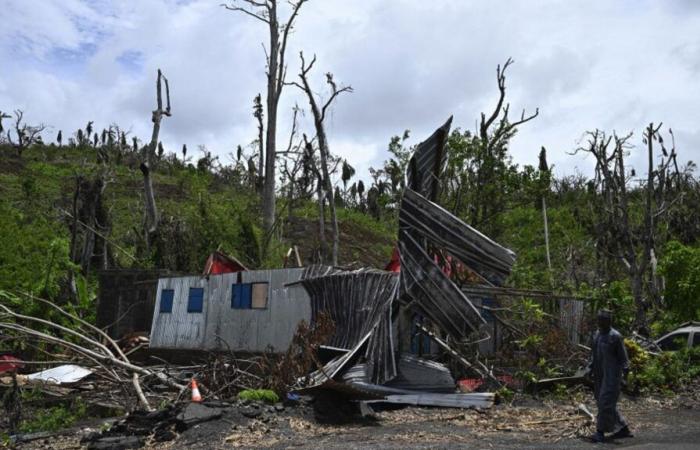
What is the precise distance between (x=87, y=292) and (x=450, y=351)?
14182mm

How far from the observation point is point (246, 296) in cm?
1744

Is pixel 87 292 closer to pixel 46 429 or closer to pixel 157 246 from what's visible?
pixel 157 246

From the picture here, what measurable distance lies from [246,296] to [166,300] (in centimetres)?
330

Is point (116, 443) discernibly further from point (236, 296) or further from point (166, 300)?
point (166, 300)

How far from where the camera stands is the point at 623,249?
95.5ft

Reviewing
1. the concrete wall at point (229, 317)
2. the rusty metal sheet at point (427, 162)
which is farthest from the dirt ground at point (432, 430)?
the concrete wall at point (229, 317)

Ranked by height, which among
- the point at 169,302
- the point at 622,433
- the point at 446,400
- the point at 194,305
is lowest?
the point at 622,433

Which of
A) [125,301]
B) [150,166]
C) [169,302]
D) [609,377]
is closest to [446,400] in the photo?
[609,377]

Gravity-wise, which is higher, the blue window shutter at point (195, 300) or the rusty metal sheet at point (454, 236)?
the rusty metal sheet at point (454, 236)

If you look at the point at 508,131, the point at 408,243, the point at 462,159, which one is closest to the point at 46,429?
the point at 408,243

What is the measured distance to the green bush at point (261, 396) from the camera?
11.5 metres

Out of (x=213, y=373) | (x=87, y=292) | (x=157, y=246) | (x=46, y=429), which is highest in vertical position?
(x=157, y=246)

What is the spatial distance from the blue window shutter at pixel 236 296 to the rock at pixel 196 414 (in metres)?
7.25

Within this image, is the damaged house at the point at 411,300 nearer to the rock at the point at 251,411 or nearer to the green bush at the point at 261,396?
the green bush at the point at 261,396
